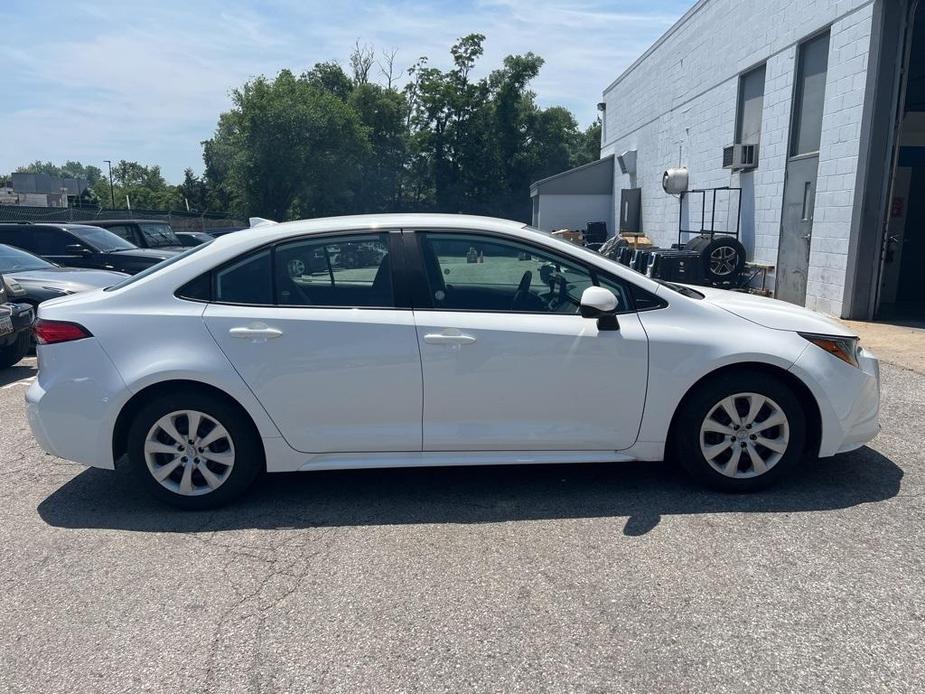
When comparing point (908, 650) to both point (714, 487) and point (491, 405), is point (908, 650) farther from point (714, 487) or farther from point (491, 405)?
point (491, 405)

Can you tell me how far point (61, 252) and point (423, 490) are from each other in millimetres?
10899

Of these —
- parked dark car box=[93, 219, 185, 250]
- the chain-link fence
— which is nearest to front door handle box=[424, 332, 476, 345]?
parked dark car box=[93, 219, 185, 250]

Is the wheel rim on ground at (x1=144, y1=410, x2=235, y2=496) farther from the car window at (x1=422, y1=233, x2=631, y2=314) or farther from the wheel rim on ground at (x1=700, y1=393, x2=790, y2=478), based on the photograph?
the wheel rim on ground at (x1=700, y1=393, x2=790, y2=478)

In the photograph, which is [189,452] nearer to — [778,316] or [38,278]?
[778,316]

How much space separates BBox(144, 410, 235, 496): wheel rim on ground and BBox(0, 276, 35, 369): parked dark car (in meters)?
4.95

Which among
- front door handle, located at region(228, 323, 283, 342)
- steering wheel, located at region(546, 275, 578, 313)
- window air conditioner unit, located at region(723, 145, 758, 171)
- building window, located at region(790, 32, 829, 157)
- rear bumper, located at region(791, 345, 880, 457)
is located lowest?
rear bumper, located at region(791, 345, 880, 457)

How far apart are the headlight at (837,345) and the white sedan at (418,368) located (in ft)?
0.04

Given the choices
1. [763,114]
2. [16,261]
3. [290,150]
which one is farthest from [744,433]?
[290,150]

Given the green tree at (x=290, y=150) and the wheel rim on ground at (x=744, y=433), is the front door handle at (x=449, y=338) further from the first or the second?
the green tree at (x=290, y=150)

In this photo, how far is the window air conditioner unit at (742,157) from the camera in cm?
1416

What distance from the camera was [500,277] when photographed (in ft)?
14.1

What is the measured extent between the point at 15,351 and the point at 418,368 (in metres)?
6.76

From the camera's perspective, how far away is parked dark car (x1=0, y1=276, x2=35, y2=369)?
311 inches

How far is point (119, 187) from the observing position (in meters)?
100
